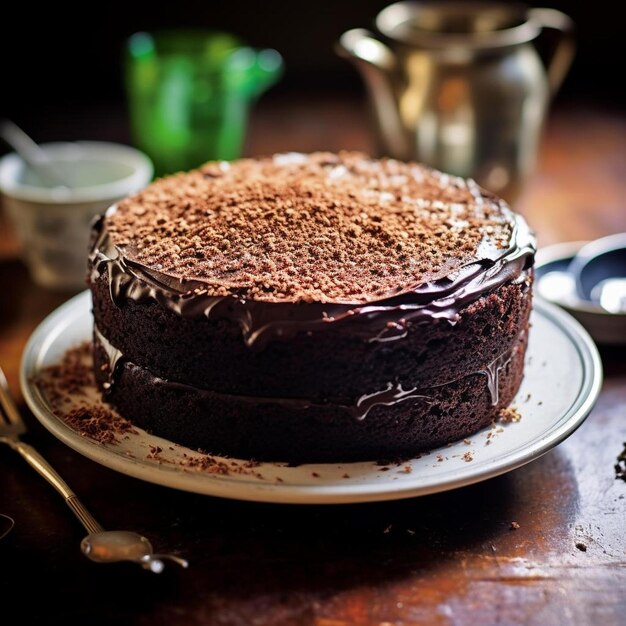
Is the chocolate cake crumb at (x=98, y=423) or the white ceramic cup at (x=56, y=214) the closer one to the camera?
the chocolate cake crumb at (x=98, y=423)

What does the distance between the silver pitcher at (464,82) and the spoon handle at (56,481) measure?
1276mm

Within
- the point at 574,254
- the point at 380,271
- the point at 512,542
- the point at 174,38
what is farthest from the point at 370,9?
the point at 512,542

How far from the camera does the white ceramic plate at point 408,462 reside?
3.99 ft

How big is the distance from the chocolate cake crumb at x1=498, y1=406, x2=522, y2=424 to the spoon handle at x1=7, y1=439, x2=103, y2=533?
623mm

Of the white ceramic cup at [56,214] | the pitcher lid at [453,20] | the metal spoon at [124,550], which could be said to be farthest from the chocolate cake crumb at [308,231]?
the pitcher lid at [453,20]

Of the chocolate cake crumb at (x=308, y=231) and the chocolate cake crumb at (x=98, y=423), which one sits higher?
the chocolate cake crumb at (x=308, y=231)

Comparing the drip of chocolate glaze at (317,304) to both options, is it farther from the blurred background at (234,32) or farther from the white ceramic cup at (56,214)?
the blurred background at (234,32)

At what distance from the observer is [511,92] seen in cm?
229

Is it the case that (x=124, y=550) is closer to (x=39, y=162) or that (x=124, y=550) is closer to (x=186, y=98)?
(x=39, y=162)

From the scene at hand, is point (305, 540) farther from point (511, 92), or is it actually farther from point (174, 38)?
point (174, 38)

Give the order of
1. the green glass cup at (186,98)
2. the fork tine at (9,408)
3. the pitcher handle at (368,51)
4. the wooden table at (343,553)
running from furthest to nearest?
Result: the green glass cup at (186,98), the pitcher handle at (368,51), the fork tine at (9,408), the wooden table at (343,553)

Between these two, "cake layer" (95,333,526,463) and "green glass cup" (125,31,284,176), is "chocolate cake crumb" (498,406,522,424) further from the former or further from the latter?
"green glass cup" (125,31,284,176)

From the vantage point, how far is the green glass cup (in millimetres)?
2527

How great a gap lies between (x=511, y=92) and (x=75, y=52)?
1864 millimetres
